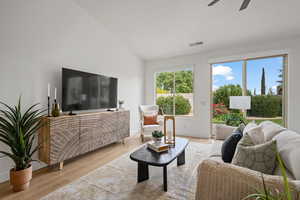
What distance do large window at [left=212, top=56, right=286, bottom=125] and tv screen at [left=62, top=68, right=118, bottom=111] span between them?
2986 mm

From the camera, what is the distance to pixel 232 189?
38.3 inches

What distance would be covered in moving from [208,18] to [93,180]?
3573mm

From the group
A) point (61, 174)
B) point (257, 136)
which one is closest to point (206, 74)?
point (257, 136)

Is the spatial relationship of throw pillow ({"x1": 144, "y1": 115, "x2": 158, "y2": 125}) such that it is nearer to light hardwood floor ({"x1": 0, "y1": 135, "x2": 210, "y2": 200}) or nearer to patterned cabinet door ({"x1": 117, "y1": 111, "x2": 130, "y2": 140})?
patterned cabinet door ({"x1": 117, "y1": 111, "x2": 130, "y2": 140})

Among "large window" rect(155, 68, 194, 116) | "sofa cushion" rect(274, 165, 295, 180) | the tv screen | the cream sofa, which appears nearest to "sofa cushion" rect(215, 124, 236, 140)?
the cream sofa

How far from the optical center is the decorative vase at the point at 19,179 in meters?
1.69

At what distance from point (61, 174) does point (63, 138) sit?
21.0 inches

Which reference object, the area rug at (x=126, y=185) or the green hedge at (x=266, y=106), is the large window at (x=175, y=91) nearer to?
the green hedge at (x=266, y=106)

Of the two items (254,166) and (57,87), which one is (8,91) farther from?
(254,166)

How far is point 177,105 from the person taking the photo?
4.64 metres

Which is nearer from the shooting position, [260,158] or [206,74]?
[260,158]

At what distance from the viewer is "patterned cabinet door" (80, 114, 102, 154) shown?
2.49m

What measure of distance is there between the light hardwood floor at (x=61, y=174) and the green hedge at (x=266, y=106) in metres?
3.32

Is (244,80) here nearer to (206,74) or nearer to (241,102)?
(206,74)
